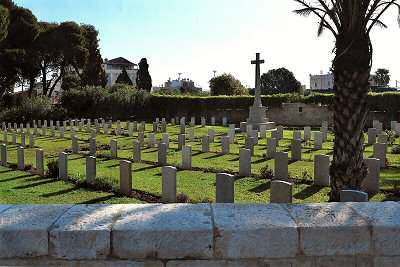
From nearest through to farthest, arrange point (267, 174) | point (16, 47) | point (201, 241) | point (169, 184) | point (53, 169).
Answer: point (201, 241)
point (169, 184)
point (267, 174)
point (53, 169)
point (16, 47)

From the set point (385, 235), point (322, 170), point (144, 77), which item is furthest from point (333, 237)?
point (144, 77)

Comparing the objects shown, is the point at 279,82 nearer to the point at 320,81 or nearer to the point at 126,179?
the point at 320,81

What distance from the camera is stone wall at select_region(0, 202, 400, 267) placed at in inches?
104

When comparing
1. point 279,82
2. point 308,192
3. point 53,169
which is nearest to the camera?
point 308,192

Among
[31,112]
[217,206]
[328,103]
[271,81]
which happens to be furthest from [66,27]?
[217,206]

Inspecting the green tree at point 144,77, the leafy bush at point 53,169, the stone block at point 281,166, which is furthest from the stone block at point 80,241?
the green tree at point 144,77

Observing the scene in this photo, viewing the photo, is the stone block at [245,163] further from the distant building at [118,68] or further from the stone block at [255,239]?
Answer: the distant building at [118,68]

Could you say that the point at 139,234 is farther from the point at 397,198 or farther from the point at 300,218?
the point at 397,198

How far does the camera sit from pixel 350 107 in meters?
6.48

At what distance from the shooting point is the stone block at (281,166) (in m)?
10.4

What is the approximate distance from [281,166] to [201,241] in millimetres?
8088

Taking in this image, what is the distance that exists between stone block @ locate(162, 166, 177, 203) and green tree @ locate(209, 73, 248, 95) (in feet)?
138

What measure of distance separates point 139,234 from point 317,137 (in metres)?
15.2

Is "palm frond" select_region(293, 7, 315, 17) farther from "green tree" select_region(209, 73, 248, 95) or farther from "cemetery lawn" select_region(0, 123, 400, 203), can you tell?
"green tree" select_region(209, 73, 248, 95)
